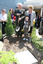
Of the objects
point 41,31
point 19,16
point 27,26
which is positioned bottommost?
point 41,31

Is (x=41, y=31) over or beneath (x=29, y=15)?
beneath

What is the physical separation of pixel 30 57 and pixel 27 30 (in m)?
2.51

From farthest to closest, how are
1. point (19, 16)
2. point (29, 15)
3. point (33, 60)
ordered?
point (19, 16)
point (29, 15)
point (33, 60)

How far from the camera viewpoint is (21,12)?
14.5 ft

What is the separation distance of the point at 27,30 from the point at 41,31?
2399 millimetres

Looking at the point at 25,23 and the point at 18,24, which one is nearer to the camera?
the point at 25,23

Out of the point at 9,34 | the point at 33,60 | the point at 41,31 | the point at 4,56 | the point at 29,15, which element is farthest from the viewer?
the point at 41,31

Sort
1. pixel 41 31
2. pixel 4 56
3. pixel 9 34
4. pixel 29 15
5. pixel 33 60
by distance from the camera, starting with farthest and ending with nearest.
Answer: pixel 41 31, pixel 9 34, pixel 29 15, pixel 33 60, pixel 4 56

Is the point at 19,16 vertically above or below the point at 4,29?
above

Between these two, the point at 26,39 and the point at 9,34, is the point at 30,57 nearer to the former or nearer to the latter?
the point at 26,39

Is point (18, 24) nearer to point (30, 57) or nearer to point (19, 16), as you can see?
point (19, 16)

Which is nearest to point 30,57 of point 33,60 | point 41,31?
point 33,60

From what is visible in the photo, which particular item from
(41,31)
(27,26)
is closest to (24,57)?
(27,26)

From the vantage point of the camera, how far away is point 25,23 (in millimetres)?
4316
